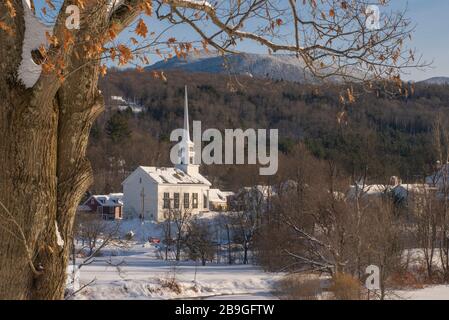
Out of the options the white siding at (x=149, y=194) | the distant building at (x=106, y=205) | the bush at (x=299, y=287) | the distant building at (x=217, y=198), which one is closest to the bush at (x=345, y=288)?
the bush at (x=299, y=287)

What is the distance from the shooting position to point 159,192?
5684 cm

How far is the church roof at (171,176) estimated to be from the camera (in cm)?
5841

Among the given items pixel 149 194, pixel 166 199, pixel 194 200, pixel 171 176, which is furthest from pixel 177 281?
pixel 171 176

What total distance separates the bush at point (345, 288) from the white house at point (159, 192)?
32.7m

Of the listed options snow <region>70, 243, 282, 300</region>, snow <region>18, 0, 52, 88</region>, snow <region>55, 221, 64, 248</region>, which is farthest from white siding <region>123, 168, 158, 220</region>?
snow <region>18, 0, 52, 88</region>

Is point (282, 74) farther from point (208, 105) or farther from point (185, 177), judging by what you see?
point (208, 105)

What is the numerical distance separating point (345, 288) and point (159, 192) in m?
36.6

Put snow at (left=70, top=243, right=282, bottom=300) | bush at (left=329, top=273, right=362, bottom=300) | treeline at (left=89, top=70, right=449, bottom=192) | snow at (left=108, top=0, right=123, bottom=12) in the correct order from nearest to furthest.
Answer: snow at (left=108, top=0, right=123, bottom=12) → bush at (left=329, top=273, right=362, bottom=300) → snow at (left=70, top=243, right=282, bottom=300) → treeline at (left=89, top=70, right=449, bottom=192)

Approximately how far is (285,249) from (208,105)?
228 feet

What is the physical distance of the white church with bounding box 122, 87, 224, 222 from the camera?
2231 inches

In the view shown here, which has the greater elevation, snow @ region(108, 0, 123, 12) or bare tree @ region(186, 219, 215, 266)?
snow @ region(108, 0, 123, 12)

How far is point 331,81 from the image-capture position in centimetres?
629

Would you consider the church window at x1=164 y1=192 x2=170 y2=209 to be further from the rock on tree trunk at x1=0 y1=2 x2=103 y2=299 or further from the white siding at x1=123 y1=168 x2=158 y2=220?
the rock on tree trunk at x1=0 y1=2 x2=103 y2=299
